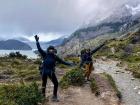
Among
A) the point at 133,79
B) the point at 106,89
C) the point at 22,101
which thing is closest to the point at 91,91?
the point at 106,89

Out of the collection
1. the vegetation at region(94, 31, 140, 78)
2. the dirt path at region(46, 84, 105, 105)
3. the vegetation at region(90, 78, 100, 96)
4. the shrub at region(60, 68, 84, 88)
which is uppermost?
the vegetation at region(94, 31, 140, 78)

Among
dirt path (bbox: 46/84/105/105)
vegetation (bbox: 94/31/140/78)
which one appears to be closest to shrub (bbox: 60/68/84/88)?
dirt path (bbox: 46/84/105/105)

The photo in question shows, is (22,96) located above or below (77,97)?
above

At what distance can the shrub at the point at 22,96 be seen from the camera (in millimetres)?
22969

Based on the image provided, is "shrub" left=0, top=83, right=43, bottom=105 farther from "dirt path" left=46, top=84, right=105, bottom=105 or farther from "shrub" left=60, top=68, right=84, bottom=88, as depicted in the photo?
"shrub" left=60, top=68, right=84, bottom=88

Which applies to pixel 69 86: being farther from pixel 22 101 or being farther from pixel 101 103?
pixel 22 101

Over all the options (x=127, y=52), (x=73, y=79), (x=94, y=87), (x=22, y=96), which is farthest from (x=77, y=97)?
(x=127, y=52)

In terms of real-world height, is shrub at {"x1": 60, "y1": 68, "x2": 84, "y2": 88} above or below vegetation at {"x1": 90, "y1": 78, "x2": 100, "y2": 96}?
above

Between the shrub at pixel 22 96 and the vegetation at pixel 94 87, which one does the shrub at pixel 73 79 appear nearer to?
the vegetation at pixel 94 87

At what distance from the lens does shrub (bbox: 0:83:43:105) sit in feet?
75.4

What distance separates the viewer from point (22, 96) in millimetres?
23172

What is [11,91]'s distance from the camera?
89.0 ft

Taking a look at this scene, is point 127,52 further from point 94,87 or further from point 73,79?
point 94,87

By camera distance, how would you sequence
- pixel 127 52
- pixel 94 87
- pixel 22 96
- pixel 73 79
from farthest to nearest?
pixel 127 52 < pixel 73 79 < pixel 94 87 < pixel 22 96
